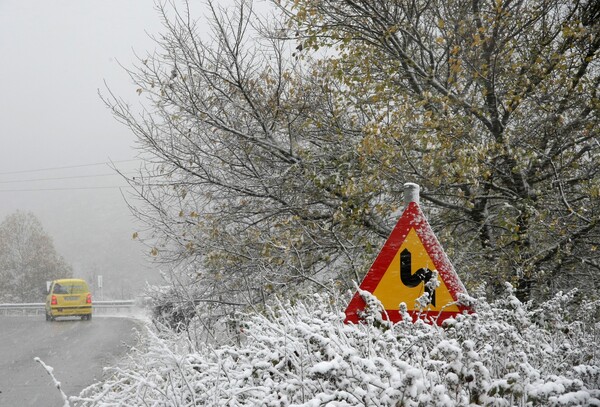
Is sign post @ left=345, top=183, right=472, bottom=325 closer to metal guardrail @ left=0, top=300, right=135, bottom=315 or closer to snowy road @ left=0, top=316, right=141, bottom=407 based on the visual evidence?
snowy road @ left=0, top=316, right=141, bottom=407

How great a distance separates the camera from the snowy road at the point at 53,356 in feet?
35.1

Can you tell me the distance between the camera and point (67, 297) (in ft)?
89.4

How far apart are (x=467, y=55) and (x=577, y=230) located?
8.58ft

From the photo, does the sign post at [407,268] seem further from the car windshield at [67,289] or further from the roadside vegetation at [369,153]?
the car windshield at [67,289]

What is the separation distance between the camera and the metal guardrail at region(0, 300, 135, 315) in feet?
127

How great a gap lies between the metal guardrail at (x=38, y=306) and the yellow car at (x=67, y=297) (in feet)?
34.5

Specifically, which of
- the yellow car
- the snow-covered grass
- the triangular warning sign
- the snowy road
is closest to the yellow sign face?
the triangular warning sign

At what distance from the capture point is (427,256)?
3.70 metres

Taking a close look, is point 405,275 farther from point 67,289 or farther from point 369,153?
point 67,289

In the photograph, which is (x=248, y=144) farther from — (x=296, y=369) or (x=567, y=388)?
(x=567, y=388)

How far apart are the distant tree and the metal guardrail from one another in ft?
52.5

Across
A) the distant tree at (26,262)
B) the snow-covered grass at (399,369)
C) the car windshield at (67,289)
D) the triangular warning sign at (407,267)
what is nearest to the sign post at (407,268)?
the triangular warning sign at (407,267)

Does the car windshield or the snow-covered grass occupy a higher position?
the car windshield

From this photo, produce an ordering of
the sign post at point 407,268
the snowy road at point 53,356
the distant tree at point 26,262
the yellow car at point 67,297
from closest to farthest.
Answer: the sign post at point 407,268, the snowy road at point 53,356, the yellow car at point 67,297, the distant tree at point 26,262
